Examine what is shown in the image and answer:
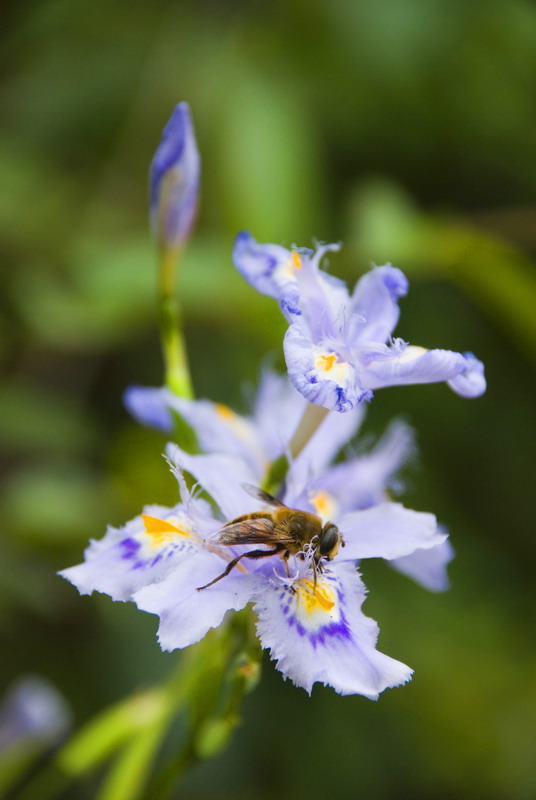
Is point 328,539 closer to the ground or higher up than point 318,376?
closer to the ground

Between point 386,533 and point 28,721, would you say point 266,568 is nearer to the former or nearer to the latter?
point 386,533

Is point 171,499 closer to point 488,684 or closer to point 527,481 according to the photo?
point 488,684

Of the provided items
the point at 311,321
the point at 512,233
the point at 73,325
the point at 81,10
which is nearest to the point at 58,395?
the point at 73,325

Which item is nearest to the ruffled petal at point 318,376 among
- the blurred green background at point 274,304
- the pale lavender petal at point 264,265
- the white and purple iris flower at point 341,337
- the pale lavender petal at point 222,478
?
the white and purple iris flower at point 341,337

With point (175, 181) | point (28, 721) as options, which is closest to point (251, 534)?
point (175, 181)

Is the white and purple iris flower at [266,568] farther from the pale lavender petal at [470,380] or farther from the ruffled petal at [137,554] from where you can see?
the pale lavender petal at [470,380]

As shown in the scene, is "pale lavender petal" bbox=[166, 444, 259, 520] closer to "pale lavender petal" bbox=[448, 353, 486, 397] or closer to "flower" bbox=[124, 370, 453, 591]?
"flower" bbox=[124, 370, 453, 591]

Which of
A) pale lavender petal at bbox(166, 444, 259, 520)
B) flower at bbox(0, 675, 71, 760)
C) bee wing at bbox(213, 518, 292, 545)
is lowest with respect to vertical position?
flower at bbox(0, 675, 71, 760)

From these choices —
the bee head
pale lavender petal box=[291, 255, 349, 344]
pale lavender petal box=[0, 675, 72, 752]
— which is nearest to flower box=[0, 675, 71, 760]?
pale lavender petal box=[0, 675, 72, 752]
